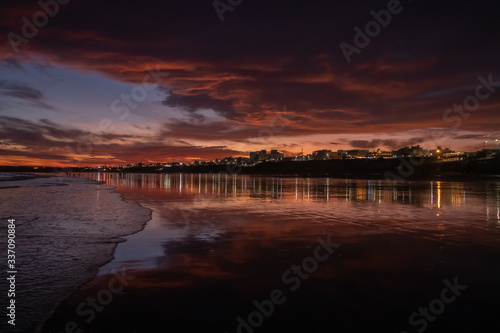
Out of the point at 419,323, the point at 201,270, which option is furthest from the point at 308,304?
the point at 201,270

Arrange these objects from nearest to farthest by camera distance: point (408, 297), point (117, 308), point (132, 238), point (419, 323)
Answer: point (419, 323), point (117, 308), point (408, 297), point (132, 238)

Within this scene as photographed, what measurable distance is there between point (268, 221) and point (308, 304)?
10307 mm

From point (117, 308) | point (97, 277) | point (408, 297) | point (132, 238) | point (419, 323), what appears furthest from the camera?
point (132, 238)

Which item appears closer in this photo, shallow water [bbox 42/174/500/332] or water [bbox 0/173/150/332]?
shallow water [bbox 42/174/500/332]

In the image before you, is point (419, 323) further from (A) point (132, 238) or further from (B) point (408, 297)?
(A) point (132, 238)

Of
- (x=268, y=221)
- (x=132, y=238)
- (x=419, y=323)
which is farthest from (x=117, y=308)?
(x=268, y=221)

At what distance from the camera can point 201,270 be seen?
870 centimetres

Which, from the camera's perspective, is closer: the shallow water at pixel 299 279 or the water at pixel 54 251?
the shallow water at pixel 299 279

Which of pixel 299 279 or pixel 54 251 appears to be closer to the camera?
pixel 299 279

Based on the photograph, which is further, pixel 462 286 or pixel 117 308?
pixel 462 286

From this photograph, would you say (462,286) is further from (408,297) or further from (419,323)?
(419,323)

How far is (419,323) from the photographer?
234 inches

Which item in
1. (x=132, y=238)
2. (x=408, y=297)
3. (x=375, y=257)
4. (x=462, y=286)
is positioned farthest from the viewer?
(x=132, y=238)

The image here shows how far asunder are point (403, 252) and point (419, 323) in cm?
499
